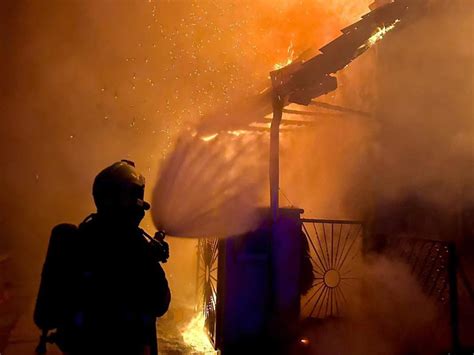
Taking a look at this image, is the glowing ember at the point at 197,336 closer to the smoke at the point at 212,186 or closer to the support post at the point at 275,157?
the smoke at the point at 212,186

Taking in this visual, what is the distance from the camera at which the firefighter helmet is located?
91.3 inches

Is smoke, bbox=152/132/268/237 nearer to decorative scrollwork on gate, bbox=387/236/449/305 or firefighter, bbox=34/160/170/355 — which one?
firefighter, bbox=34/160/170/355

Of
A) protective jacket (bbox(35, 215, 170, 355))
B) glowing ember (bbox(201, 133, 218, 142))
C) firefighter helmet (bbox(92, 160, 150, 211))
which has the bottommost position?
protective jacket (bbox(35, 215, 170, 355))

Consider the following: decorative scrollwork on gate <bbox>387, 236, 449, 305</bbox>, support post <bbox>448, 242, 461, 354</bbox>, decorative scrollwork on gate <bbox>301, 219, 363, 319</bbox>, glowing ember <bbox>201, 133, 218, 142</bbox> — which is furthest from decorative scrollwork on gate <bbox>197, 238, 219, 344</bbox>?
decorative scrollwork on gate <bbox>387, 236, 449, 305</bbox>

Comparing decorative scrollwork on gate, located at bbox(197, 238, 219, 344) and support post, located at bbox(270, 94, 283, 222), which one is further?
decorative scrollwork on gate, located at bbox(197, 238, 219, 344)

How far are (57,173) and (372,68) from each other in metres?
9.00

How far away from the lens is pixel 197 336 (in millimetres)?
5605

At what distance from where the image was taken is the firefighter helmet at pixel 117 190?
2.32 meters

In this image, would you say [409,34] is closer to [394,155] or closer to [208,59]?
[394,155]

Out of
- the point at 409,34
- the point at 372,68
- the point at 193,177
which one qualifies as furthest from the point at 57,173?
the point at 409,34

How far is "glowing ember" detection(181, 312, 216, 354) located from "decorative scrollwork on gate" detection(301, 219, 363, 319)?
5.77 ft

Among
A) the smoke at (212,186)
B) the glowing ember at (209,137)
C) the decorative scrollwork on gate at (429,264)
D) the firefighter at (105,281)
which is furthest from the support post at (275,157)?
the firefighter at (105,281)

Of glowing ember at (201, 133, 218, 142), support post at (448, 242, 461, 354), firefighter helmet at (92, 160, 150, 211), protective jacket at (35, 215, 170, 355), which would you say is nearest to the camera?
protective jacket at (35, 215, 170, 355)

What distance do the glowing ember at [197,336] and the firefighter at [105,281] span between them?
2884mm
